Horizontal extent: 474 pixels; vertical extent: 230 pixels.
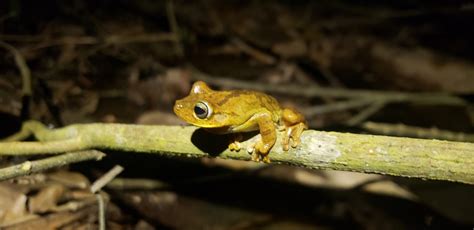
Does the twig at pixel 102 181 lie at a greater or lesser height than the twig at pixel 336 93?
lesser

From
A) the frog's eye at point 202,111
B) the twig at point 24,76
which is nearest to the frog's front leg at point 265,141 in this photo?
the frog's eye at point 202,111

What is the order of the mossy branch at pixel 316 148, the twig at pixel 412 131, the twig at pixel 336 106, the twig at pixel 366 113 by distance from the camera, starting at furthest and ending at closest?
the twig at pixel 336 106 < the twig at pixel 366 113 < the twig at pixel 412 131 < the mossy branch at pixel 316 148

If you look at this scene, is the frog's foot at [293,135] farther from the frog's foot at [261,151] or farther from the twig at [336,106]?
the twig at [336,106]

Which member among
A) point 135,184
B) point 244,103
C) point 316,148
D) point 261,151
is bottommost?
point 135,184

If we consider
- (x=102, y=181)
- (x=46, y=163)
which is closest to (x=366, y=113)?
(x=102, y=181)

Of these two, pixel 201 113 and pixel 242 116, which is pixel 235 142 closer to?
pixel 242 116

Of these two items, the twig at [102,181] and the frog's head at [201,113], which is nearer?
the frog's head at [201,113]

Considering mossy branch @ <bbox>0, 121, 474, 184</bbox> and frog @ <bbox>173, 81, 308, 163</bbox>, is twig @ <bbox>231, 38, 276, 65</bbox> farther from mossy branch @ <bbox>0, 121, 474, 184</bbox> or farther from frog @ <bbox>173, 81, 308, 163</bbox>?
mossy branch @ <bbox>0, 121, 474, 184</bbox>

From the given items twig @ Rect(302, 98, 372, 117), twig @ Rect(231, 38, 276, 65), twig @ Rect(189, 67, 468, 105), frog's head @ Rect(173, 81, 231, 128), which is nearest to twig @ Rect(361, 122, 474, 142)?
twig @ Rect(302, 98, 372, 117)
